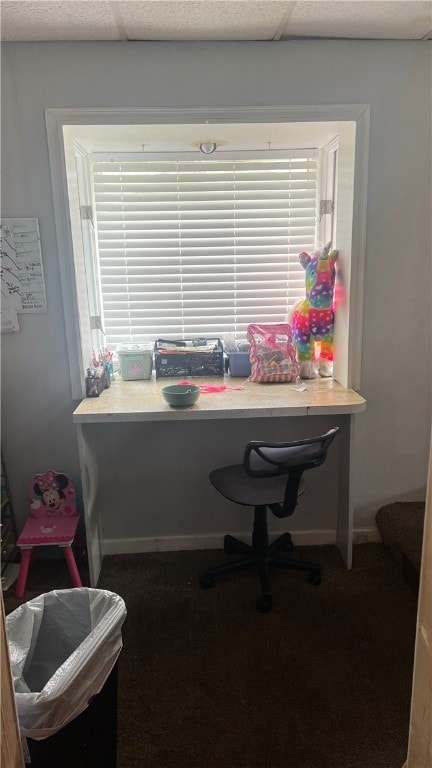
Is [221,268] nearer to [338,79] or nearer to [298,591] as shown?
[338,79]

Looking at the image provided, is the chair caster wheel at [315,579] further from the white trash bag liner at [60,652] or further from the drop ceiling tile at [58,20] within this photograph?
the drop ceiling tile at [58,20]

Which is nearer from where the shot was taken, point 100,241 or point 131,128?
point 131,128

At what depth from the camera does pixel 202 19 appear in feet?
5.54

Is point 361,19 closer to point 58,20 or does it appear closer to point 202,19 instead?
point 202,19

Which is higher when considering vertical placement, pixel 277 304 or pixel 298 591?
pixel 277 304

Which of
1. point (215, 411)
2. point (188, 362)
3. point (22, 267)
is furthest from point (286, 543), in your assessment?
point (22, 267)

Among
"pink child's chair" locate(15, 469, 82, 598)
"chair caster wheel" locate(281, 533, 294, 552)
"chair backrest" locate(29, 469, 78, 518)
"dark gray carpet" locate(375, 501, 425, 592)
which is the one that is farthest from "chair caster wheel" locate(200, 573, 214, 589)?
"dark gray carpet" locate(375, 501, 425, 592)

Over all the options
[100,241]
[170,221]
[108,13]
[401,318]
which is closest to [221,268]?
[170,221]

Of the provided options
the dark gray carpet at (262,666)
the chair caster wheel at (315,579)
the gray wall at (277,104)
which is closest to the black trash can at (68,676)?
the dark gray carpet at (262,666)

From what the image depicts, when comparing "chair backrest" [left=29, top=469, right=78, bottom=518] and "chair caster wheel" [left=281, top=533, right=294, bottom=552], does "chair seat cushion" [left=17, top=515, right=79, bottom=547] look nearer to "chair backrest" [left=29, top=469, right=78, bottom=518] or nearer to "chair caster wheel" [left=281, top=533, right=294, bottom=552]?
"chair backrest" [left=29, top=469, right=78, bottom=518]

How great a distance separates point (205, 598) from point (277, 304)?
4.66ft

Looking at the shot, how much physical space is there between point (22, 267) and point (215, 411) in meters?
1.02

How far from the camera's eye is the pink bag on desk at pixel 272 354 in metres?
2.20

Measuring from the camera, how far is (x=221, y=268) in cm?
238
